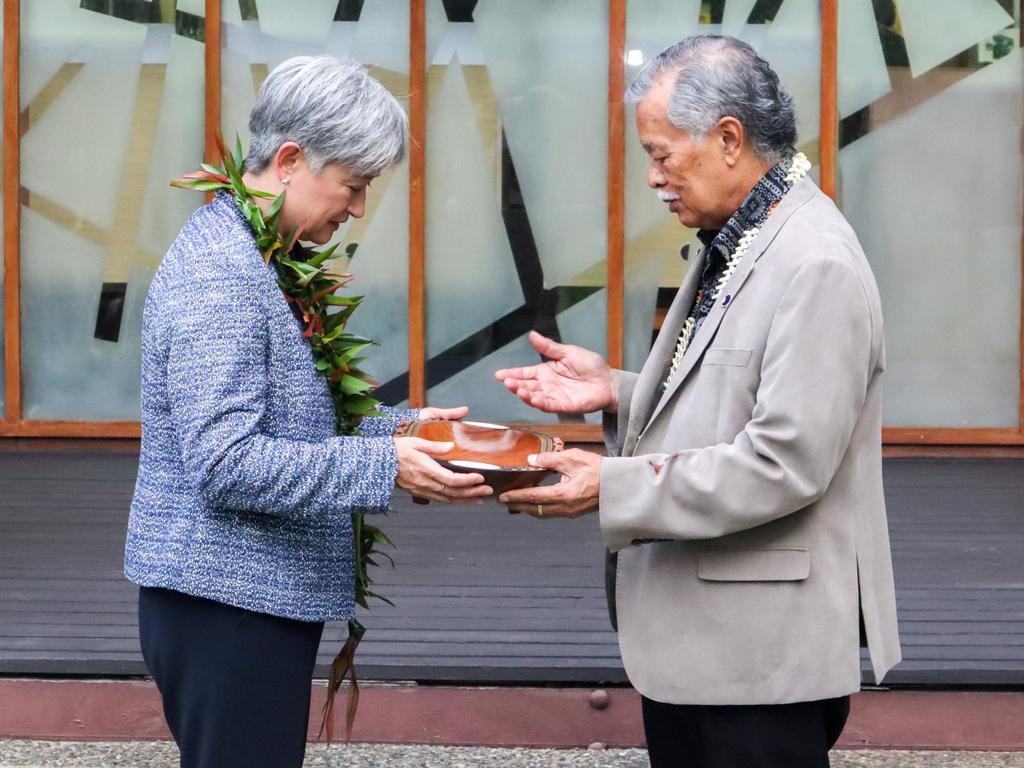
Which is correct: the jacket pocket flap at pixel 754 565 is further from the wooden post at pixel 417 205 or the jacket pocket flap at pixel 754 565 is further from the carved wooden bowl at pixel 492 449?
the wooden post at pixel 417 205

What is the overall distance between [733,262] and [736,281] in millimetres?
96

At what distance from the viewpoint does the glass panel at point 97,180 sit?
9195mm

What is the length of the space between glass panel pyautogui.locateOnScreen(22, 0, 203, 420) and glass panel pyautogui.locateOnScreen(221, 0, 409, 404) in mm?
251

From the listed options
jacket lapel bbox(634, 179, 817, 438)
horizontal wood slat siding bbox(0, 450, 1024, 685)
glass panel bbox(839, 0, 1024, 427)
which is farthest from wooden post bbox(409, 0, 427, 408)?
jacket lapel bbox(634, 179, 817, 438)

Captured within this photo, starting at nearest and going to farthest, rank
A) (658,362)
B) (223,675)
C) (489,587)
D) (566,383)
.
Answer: (223,675), (658,362), (566,383), (489,587)

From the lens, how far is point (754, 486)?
2.80m

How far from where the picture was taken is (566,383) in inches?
140

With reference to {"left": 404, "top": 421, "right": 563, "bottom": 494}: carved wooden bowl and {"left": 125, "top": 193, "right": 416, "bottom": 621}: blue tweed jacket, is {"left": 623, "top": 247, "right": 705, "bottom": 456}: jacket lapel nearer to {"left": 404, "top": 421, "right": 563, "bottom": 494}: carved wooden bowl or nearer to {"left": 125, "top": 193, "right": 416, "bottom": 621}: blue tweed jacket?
{"left": 404, "top": 421, "right": 563, "bottom": 494}: carved wooden bowl

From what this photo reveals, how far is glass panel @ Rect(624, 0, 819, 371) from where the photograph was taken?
9.08 m

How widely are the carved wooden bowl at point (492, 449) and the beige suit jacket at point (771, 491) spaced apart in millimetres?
199

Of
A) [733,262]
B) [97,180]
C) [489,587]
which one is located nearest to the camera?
[733,262]

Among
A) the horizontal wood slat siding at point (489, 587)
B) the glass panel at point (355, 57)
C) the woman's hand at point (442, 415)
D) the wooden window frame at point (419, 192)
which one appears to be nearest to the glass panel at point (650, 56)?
the wooden window frame at point (419, 192)

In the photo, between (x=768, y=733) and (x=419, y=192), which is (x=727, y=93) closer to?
(x=768, y=733)

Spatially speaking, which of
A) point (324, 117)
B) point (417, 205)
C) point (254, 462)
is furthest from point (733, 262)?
point (417, 205)
